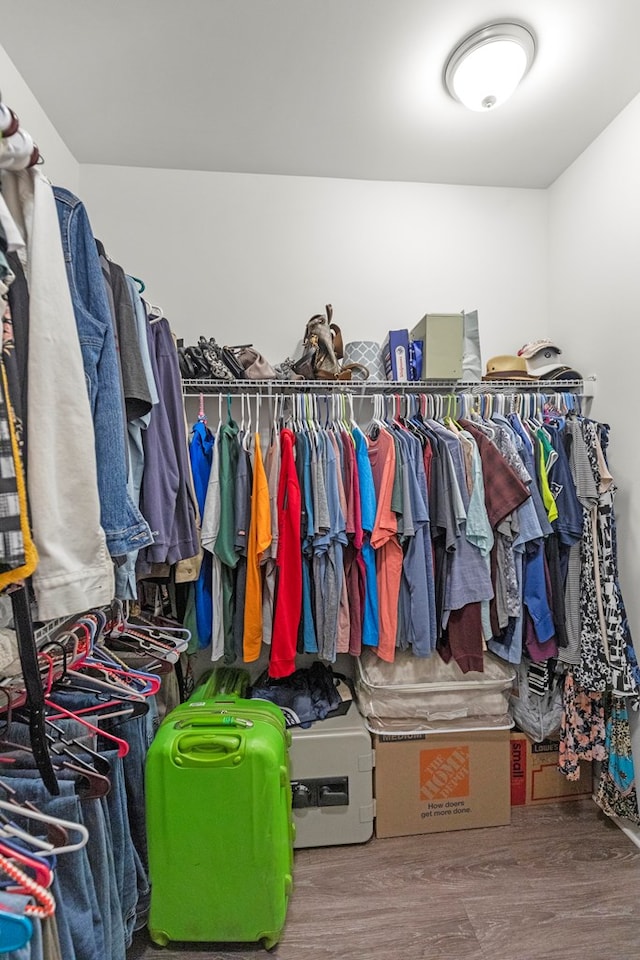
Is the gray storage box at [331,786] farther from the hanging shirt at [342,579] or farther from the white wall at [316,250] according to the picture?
the white wall at [316,250]

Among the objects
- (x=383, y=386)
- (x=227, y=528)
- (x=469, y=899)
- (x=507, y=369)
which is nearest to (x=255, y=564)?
(x=227, y=528)

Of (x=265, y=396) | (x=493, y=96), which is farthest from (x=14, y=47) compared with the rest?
(x=493, y=96)

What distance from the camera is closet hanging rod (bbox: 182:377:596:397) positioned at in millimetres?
1977

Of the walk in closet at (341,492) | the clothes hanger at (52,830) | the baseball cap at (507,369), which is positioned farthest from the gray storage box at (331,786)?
the baseball cap at (507,369)

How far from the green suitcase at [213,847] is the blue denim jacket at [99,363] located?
0.89 metres

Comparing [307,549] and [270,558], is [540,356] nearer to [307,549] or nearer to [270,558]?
[307,549]

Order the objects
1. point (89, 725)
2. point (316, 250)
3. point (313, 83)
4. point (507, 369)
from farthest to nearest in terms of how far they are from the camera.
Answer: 1. point (316, 250)
2. point (507, 369)
3. point (313, 83)
4. point (89, 725)

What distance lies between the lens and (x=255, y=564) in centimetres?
181

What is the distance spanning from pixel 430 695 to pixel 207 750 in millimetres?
928

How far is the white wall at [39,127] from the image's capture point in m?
1.60

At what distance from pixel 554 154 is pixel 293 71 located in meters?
1.27

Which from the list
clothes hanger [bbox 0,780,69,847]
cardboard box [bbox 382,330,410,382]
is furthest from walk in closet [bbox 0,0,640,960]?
cardboard box [bbox 382,330,410,382]

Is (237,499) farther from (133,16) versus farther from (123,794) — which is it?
(133,16)

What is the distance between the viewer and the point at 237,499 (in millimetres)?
1829
